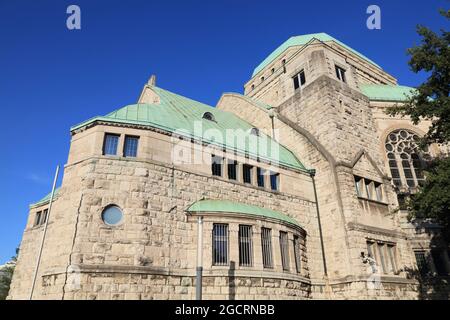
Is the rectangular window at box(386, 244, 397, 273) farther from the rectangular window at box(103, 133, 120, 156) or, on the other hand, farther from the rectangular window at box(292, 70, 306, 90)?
the rectangular window at box(103, 133, 120, 156)

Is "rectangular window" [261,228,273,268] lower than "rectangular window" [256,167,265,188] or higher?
lower

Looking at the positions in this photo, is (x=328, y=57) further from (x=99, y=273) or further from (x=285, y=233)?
(x=99, y=273)

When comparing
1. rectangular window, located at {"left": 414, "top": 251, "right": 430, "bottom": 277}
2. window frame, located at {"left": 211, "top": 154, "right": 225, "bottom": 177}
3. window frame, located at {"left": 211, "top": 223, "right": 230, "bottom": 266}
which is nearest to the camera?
window frame, located at {"left": 211, "top": 223, "right": 230, "bottom": 266}

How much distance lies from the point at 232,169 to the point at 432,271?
14.9 m

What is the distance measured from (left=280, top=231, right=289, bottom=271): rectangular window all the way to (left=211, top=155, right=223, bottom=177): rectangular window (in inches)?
195

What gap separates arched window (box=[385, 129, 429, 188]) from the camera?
24.9 meters

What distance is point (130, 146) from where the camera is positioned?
1653 centimetres

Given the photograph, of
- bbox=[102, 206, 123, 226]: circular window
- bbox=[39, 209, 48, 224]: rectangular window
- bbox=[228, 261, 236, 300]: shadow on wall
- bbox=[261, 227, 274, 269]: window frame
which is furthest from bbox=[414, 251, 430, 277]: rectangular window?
bbox=[39, 209, 48, 224]: rectangular window

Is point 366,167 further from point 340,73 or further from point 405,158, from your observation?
point 340,73

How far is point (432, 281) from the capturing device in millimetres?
20484

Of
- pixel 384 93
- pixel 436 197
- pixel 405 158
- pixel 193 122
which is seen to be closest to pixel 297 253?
pixel 436 197

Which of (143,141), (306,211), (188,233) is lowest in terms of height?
(188,233)
